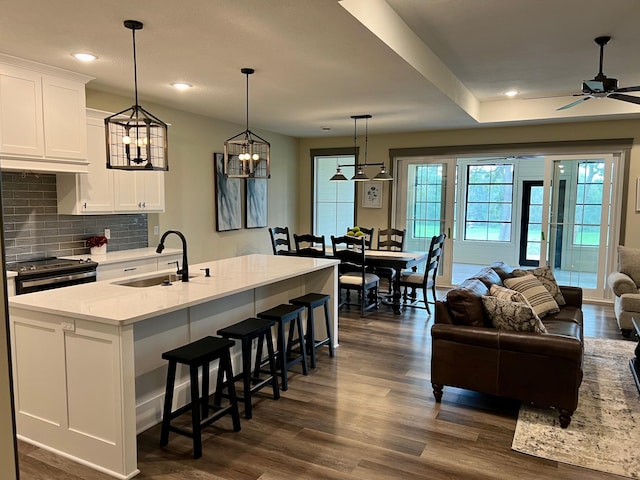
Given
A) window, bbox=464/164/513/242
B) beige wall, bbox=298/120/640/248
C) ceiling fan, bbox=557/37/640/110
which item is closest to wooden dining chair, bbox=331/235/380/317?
beige wall, bbox=298/120/640/248

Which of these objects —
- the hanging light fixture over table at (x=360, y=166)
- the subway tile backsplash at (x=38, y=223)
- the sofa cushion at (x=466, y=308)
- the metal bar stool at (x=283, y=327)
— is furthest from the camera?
the hanging light fixture over table at (x=360, y=166)

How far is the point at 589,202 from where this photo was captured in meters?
6.86

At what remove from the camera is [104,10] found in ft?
9.13

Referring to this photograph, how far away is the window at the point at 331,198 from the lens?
8570 millimetres

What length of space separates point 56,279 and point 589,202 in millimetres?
6880

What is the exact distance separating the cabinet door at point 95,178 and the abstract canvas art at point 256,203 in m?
2.68

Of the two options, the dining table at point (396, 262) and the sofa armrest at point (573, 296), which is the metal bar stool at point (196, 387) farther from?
the sofa armrest at point (573, 296)

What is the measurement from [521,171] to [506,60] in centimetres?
627

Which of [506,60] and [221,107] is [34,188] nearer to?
[221,107]

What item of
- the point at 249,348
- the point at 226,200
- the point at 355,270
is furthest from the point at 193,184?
the point at 249,348

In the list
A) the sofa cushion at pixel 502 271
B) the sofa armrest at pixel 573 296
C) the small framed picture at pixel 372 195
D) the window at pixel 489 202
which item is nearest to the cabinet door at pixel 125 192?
the sofa cushion at pixel 502 271

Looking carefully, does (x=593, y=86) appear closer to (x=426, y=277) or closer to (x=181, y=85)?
(x=426, y=277)

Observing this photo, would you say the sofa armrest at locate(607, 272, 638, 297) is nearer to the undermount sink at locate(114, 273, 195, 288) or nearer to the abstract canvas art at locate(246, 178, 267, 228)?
the undermount sink at locate(114, 273, 195, 288)

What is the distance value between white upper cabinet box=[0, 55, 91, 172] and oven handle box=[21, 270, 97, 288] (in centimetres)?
95
